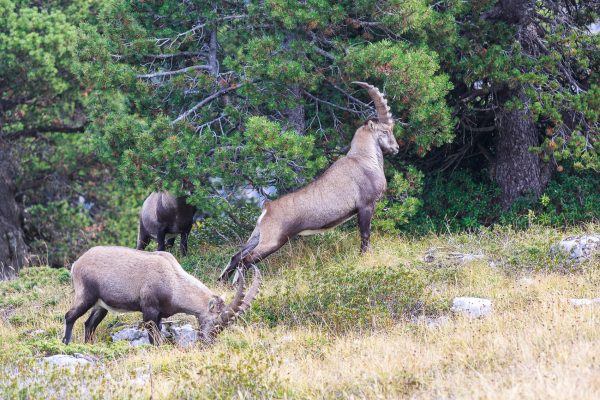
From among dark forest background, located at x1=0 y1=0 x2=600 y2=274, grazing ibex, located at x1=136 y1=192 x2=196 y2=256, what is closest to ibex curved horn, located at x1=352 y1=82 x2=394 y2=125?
dark forest background, located at x1=0 y1=0 x2=600 y2=274

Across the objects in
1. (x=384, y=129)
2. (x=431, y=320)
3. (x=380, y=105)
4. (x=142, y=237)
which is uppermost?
(x=380, y=105)

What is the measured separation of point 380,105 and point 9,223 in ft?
39.3

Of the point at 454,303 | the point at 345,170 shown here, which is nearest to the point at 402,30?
the point at 345,170

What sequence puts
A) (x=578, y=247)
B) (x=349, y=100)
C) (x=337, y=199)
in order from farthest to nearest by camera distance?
1. (x=349, y=100)
2. (x=337, y=199)
3. (x=578, y=247)

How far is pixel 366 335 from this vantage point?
10.2 metres

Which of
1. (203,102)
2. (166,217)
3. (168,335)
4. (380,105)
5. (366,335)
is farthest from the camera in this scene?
(166,217)

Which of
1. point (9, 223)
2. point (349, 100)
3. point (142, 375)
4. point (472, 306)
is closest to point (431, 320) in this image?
point (472, 306)

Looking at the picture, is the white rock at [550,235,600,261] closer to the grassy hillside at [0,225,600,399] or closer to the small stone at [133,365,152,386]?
the grassy hillside at [0,225,600,399]

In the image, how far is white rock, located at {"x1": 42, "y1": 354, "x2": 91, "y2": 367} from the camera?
9.43 metres

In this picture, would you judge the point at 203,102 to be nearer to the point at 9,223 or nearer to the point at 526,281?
the point at 526,281

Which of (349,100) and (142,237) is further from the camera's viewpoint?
(142,237)

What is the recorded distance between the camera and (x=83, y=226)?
922 inches

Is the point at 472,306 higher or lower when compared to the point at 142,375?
lower

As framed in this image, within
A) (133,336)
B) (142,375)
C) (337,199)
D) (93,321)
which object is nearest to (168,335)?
(133,336)
